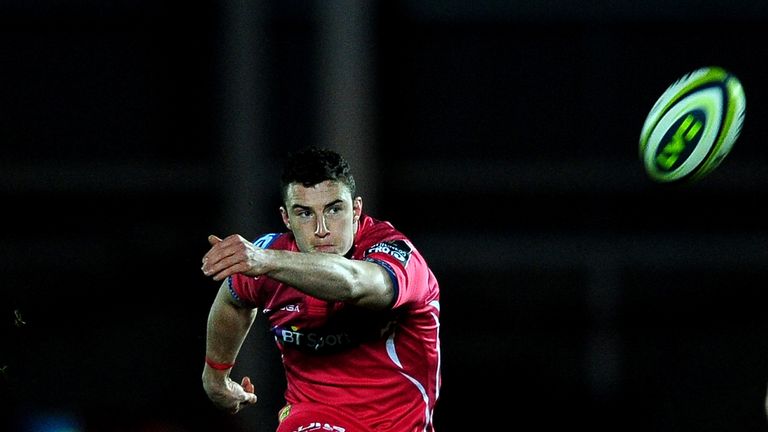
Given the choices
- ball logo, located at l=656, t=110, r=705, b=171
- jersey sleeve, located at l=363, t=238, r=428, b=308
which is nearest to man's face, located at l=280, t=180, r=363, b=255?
jersey sleeve, located at l=363, t=238, r=428, b=308

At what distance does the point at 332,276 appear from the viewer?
373cm

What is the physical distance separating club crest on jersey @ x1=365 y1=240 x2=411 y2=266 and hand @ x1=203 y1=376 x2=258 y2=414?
78 centimetres

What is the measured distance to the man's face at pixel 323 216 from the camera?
13.7 ft

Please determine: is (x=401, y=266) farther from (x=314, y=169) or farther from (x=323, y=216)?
(x=314, y=169)

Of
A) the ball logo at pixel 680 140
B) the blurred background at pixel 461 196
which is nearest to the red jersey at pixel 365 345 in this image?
the ball logo at pixel 680 140

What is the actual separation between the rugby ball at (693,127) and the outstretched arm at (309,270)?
4.00 feet

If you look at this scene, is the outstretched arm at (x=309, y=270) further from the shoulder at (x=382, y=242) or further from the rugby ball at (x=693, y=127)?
the rugby ball at (x=693, y=127)

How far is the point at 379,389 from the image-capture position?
14.3 ft

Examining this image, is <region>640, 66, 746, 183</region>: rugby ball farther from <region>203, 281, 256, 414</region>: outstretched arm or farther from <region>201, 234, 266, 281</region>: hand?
<region>201, 234, 266, 281</region>: hand

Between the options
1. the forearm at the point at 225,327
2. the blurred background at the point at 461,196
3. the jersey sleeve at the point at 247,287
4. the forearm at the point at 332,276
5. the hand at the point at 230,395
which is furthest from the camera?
the blurred background at the point at 461,196

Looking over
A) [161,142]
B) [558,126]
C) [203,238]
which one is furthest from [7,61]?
[558,126]

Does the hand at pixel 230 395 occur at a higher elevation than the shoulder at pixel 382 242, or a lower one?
lower

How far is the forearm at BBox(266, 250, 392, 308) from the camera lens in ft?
12.0

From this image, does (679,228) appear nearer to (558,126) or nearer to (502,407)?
(558,126)
